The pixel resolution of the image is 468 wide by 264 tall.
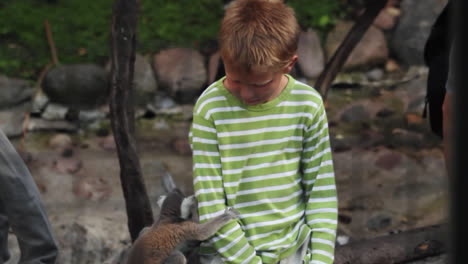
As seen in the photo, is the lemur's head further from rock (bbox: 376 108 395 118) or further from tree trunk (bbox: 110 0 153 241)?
rock (bbox: 376 108 395 118)

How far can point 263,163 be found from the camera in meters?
1.99

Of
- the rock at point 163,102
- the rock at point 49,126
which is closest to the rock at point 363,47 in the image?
the rock at point 163,102

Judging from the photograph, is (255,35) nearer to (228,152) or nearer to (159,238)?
(228,152)

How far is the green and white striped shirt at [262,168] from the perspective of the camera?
1.97m

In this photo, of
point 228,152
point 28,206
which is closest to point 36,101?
point 28,206

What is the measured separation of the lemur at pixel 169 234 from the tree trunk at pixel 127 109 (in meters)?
0.68

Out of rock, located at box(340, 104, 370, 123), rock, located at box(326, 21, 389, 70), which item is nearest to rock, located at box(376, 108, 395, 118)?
rock, located at box(340, 104, 370, 123)

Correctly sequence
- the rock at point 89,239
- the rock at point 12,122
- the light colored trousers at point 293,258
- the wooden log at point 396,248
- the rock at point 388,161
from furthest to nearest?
1. the rock at point 12,122
2. the rock at point 388,161
3. the rock at point 89,239
4. the wooden log at point 396,248
5. the light colored trousers at point 293,258

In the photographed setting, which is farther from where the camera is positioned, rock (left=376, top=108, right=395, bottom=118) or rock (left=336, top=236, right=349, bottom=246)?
rock (left=376, top=108, right=395, bottom=118)

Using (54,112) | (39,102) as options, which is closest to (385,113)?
(54,112)

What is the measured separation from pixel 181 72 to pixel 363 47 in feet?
5.41

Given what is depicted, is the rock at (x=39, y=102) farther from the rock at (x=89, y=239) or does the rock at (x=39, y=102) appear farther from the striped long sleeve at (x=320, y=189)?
the striped long sleeve at (x=320, y=189)

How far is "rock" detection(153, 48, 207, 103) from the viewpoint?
5492 mm

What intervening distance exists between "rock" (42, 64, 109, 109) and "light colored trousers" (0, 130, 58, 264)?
10.1ft
